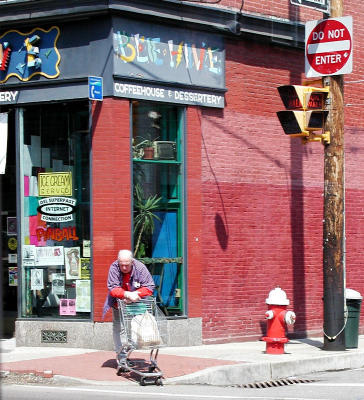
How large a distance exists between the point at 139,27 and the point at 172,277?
168 inches

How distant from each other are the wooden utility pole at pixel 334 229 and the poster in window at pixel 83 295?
12.8ft

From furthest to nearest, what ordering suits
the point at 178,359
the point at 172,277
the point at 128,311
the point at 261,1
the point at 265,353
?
1. the point at 261,1
2. the point at 172,277
3. the point at 265,353
4. the point at 178,359
5. the point at 128,311

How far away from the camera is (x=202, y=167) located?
15.8m

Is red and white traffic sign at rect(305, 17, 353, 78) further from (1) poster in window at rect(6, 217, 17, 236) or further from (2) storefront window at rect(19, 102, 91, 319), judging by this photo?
(1) poster in window at rect(6, 217, 17, 236)

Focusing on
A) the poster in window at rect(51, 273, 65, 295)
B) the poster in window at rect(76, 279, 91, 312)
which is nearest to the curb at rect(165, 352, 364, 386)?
the poster in window at rect(76, 279, 91, 312)

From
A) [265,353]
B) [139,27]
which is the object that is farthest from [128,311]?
[139,27]

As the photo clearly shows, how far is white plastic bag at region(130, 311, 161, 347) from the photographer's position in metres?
11.4

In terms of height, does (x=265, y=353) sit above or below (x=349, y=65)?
below

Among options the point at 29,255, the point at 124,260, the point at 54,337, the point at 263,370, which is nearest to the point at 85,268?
the point at 29,255

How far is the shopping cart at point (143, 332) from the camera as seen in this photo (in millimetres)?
11469

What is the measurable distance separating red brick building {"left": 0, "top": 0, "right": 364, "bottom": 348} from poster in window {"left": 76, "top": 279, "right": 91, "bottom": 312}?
0.44 ft

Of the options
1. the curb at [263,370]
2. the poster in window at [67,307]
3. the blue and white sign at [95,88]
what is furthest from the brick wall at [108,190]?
the curb at [263,370]

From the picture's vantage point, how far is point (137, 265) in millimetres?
12148

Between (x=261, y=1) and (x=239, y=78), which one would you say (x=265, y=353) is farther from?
(x=261, y=1)
